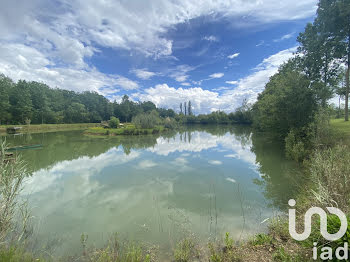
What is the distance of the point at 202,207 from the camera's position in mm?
4945

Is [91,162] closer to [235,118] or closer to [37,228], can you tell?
[37,228]

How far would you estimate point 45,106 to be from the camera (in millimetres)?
41438

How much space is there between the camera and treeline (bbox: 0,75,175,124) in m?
35.2

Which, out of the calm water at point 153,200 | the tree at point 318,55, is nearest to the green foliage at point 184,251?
the calm water at point 153,200

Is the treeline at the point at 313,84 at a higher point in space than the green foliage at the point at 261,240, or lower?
higher

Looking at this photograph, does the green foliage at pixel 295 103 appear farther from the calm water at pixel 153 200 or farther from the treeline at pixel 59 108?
the treeline at pixel 59 108

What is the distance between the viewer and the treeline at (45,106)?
1387 inches

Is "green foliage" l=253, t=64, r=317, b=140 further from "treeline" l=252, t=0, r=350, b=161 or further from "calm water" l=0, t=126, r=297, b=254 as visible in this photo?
"calm water" l=0, t=126, r=297, b=254

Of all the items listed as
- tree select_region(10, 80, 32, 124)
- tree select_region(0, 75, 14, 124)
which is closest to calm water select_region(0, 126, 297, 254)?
tree select_region(0, 75, 14, 124)

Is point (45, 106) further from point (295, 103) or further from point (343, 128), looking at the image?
point (343, 128)

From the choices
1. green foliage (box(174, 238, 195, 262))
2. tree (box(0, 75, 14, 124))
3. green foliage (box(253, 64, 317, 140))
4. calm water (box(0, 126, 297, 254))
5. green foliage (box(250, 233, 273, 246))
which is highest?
tree (box(0, 75, 14, 124))

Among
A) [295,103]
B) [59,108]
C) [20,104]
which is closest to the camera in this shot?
[295,103]

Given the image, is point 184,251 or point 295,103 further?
point 295,103

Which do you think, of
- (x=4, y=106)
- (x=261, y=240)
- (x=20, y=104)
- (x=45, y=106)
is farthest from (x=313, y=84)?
(x=45, y=106)
